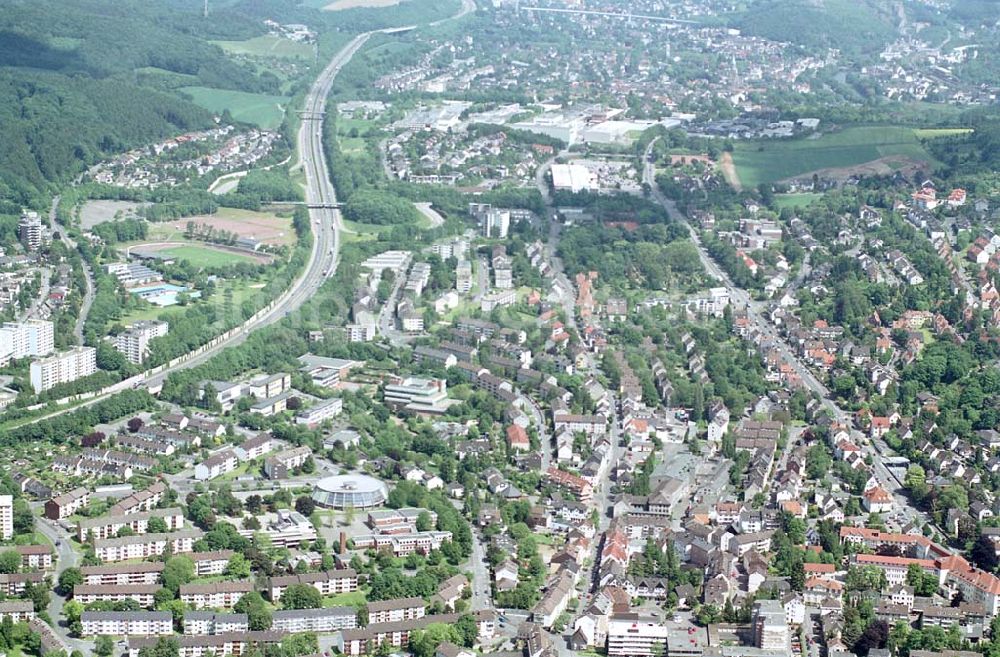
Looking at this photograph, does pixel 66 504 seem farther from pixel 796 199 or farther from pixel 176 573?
pixel 796 199

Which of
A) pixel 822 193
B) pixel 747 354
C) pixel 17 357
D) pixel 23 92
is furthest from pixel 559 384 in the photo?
pixel 23 92

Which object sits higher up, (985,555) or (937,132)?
(937,132)

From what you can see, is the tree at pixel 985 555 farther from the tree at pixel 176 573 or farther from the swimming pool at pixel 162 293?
the swimming pool at pixel 162 293

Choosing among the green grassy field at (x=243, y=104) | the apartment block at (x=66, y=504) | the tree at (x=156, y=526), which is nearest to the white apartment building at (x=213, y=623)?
the tree at (x=156, y=526)

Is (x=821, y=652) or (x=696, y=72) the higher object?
(x=696, y=72)

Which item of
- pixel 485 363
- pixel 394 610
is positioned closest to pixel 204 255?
pixel 485 363

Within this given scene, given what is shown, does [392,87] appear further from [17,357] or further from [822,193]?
[17,357]

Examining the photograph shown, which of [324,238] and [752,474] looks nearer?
[752,474]
